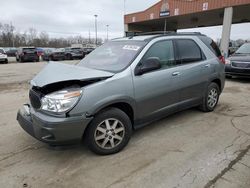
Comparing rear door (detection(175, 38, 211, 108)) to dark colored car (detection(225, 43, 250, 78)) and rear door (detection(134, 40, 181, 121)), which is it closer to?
rear door (detection(134, 40, 181, 121))

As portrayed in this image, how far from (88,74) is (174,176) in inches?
68.8

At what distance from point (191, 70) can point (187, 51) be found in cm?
40

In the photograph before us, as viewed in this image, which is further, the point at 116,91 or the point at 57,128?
the point at 116,91

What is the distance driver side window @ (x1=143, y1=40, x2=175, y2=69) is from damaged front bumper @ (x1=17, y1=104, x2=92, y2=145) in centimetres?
157

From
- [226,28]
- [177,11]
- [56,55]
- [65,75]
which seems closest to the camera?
[65,75]

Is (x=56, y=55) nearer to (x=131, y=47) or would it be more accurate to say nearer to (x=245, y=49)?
(x=245, y=49)

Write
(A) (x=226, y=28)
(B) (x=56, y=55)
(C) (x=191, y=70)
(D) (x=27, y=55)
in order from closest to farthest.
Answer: (C) (x=191, y=70) < (A) (x=226, y=28) < (D) (x=27, y=55) < (B) (x=56, y=55)

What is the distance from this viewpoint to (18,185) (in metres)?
2.66

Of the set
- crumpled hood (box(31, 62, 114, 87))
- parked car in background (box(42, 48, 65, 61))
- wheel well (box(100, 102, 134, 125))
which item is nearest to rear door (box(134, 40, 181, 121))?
wheel well (box(100, 102, 134, 125))

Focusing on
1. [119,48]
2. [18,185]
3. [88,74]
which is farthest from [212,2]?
[18,185]

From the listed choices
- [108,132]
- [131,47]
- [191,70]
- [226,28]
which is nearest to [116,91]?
[108,132]

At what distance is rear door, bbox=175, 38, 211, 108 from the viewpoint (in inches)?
169

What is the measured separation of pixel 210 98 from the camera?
16.9ft

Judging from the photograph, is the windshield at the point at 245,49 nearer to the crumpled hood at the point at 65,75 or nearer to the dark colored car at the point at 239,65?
the dark colored car at the point at 239,65
